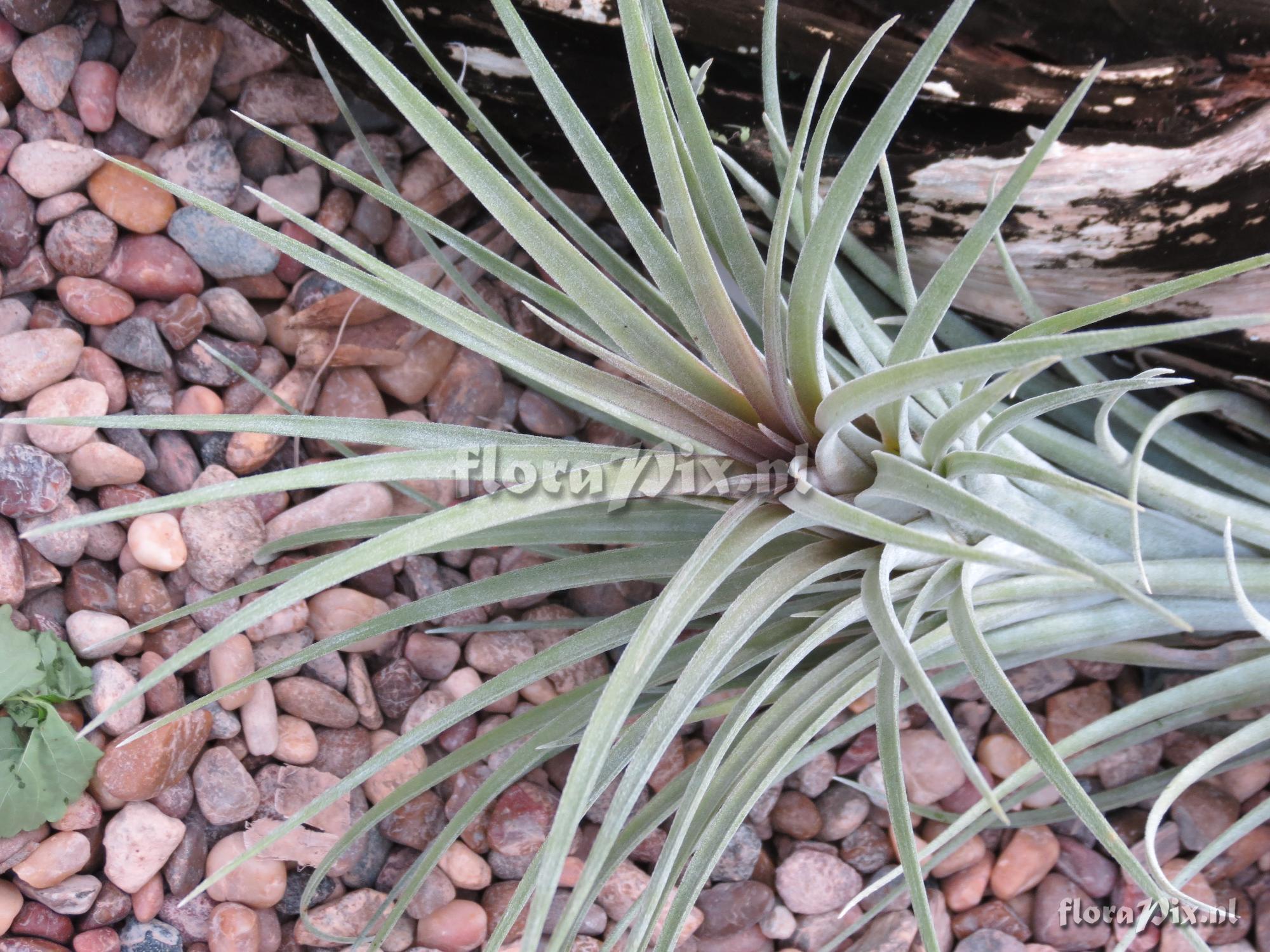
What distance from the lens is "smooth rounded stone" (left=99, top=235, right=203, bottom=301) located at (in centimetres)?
112

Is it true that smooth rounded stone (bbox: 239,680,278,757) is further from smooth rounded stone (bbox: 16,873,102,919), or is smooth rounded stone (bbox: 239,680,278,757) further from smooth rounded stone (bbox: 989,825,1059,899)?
smooth rounded stone (bbox: 989,825,1059,899)

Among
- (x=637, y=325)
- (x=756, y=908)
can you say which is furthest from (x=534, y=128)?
(x=756, y=908)

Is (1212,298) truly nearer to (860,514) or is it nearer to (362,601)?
(860,514)

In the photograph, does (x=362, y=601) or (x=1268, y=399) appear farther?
(x=362, y=601)

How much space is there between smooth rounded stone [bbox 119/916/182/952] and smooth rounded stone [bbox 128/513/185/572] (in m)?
0.36

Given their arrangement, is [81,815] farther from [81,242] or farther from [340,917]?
[81,242]

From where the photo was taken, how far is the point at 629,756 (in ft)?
2.60

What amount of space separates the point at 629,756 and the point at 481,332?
36 centimetres

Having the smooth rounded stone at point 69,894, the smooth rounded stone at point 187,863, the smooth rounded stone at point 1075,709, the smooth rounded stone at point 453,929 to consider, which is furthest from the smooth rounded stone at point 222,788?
the smooth rounded stone at point 1075,709

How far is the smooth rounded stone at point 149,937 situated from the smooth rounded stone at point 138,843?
0.13 ft

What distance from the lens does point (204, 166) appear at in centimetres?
115

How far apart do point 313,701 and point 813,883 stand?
59 centimetres

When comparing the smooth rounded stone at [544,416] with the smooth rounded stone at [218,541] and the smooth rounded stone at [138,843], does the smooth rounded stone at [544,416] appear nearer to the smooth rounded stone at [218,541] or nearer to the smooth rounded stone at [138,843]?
the smooth rounded stone at [218,541]

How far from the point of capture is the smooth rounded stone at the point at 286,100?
3.84 feet
